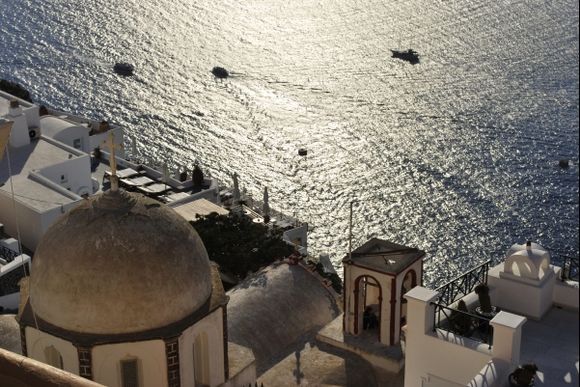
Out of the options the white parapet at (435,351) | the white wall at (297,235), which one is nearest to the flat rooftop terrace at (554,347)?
the white parapet at (435,351)

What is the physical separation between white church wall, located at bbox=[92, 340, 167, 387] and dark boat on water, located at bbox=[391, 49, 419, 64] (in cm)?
7175

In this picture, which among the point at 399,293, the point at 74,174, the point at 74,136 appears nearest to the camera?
the point at 399,293

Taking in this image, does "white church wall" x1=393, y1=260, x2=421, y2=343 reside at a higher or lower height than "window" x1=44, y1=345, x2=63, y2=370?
lower

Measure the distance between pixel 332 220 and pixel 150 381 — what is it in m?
45.8

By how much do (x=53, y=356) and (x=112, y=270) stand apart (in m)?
3.03

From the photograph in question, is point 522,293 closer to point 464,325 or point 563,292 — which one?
point 563,292

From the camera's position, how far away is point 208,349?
79.0ft

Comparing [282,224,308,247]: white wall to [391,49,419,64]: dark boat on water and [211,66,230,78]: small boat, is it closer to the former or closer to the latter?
[211,66,230,78]: small boat

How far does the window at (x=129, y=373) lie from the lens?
22781mm

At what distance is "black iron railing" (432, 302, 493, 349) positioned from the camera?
1784 centimetres

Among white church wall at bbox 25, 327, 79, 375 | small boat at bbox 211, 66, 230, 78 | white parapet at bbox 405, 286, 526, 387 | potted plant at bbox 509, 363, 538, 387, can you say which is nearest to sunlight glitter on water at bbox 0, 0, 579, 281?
small boat at bbox 211, 66, 230, 78

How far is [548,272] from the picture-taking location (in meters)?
18.6

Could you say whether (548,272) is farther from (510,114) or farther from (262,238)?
(510,114)

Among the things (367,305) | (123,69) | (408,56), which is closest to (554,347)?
(367,305)
